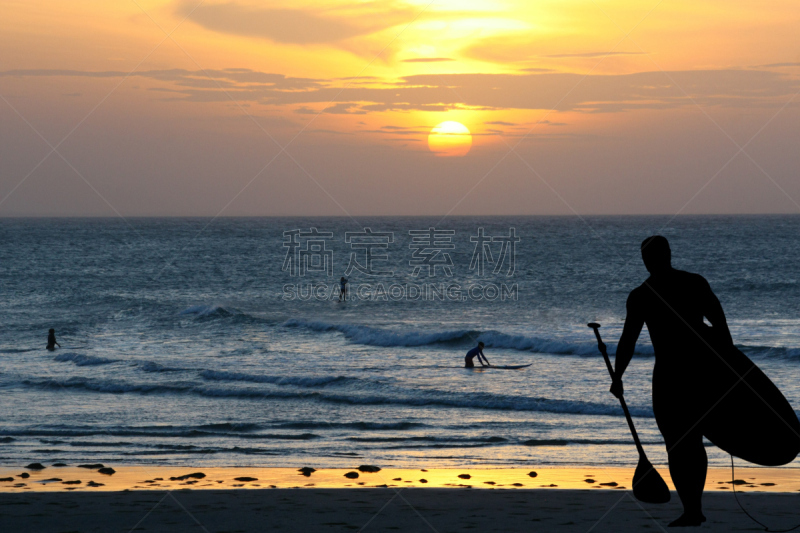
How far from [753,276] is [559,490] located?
4351 cm

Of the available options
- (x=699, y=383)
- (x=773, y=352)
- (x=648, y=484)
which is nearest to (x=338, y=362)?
(x=773, y=352)

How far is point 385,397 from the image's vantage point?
14828 millimetres

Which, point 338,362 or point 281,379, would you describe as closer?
point 281,379

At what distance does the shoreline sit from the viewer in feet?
25.7

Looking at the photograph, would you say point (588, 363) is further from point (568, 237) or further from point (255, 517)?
point (568, 237)

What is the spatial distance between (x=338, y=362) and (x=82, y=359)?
6643 mm

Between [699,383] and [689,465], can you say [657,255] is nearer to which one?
[699,383]

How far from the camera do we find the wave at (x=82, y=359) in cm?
1935

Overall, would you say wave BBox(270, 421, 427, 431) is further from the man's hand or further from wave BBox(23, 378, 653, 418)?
the man's hand

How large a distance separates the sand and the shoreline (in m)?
0.01

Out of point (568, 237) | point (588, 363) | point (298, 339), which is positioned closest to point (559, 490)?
point (588, 363)

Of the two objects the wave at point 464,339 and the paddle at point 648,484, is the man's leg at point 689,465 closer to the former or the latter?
the paddle at point 648,484

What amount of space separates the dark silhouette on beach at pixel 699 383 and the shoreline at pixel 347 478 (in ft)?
9.80

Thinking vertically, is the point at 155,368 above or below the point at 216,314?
above
